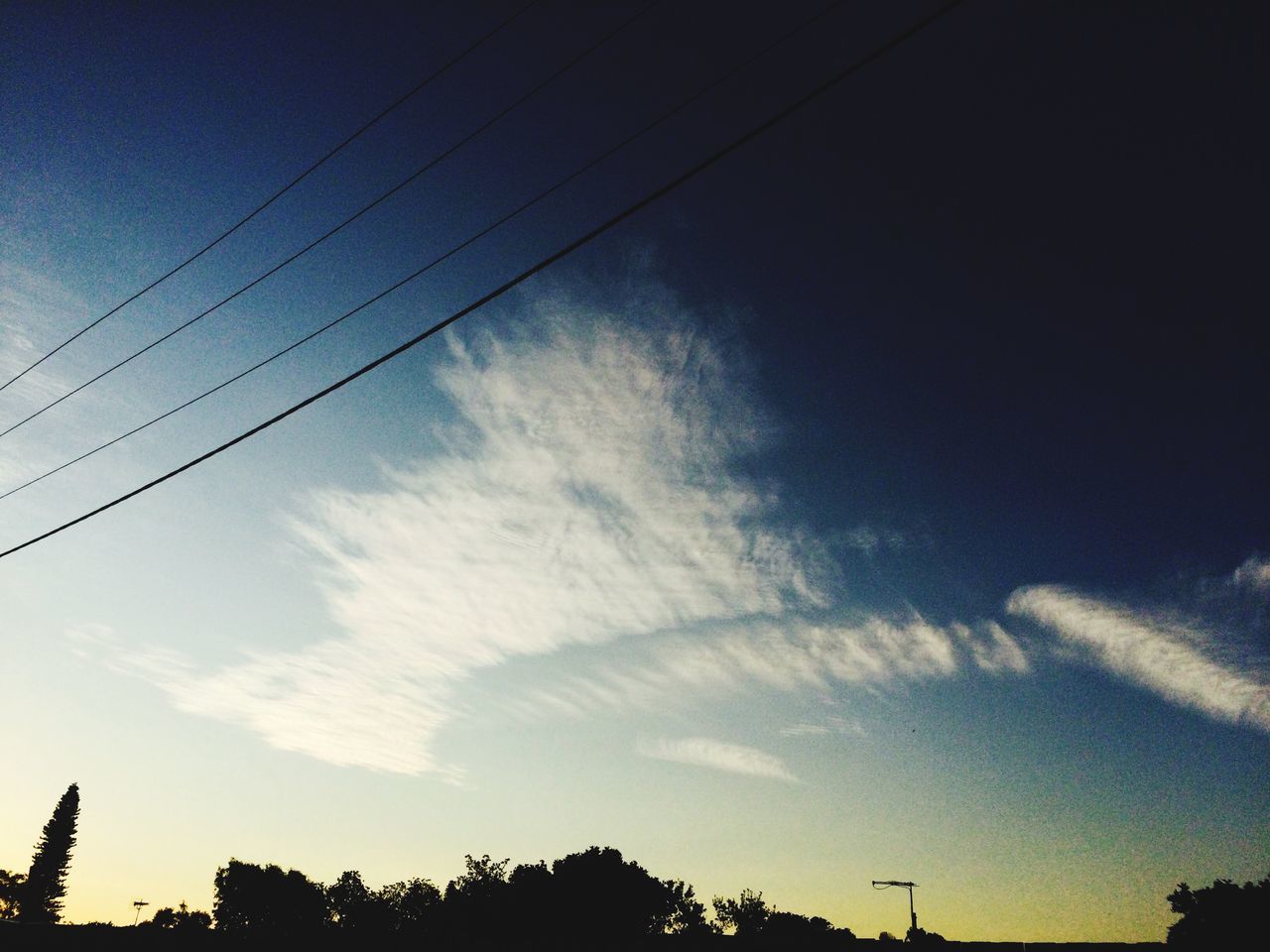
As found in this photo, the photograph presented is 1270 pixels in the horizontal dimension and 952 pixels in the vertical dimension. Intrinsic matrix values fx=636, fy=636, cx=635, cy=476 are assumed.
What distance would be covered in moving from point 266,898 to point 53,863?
39440 mm

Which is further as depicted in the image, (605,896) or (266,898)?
(266,898)

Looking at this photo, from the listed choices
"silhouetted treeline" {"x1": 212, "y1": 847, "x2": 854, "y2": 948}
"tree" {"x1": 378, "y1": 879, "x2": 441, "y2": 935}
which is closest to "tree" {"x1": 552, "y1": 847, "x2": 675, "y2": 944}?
"silhouetted treeline" {"x1": 212, "y1": 847, "x2": 854, "y2": 948}

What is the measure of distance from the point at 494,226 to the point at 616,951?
1549 cm

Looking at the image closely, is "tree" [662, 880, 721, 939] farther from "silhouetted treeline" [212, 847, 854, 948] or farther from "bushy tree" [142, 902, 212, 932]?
"bushy tree" [142, 902, 212, 932]

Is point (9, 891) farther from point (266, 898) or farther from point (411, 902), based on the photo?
point (411, 902)

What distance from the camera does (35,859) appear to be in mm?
117562

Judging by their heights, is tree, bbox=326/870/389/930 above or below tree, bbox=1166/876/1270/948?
below

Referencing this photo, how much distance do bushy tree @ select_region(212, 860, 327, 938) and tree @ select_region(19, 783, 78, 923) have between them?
2793 cm

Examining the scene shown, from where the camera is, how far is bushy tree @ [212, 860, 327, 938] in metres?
117

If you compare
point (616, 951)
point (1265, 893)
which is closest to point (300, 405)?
point (616, 951)

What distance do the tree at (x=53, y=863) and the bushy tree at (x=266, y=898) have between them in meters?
27.9

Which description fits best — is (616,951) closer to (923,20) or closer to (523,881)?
(923,20)

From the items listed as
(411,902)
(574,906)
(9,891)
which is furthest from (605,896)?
(9,891)

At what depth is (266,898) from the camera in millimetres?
118938
